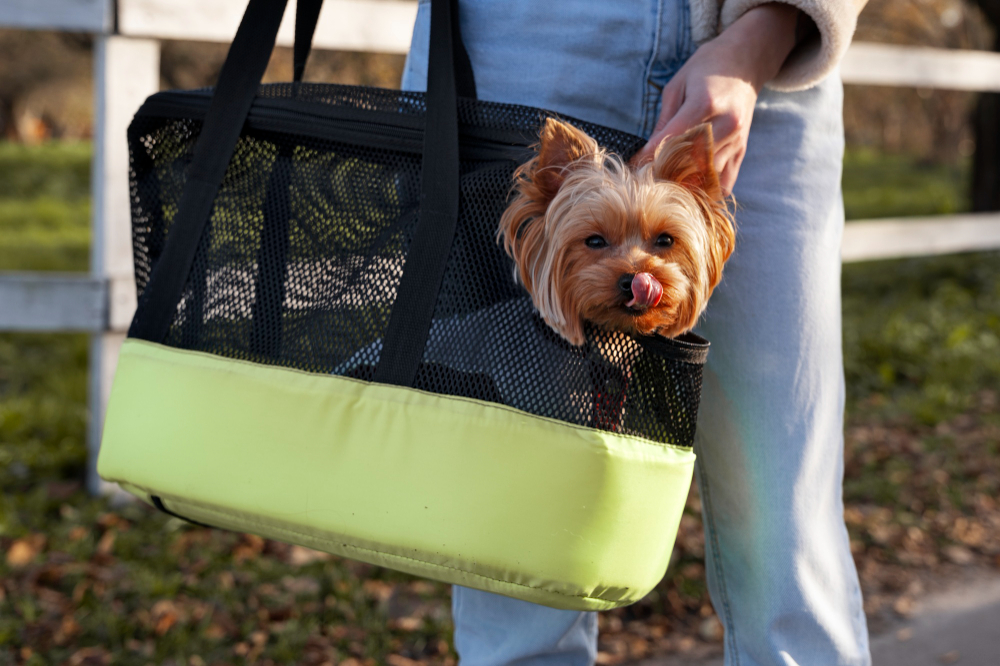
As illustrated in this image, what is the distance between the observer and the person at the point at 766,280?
150 centimetres

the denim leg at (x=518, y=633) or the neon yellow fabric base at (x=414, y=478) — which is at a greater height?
the neon yellow fabric base at (x=414, y=478)

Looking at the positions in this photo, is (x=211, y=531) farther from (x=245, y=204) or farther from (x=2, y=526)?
(x=245, y=204)

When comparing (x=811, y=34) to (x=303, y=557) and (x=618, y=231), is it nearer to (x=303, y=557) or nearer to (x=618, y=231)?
(x=618, y=231)

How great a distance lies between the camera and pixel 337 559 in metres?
2.95

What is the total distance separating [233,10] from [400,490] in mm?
2419

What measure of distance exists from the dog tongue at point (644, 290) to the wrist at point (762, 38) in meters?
0.42

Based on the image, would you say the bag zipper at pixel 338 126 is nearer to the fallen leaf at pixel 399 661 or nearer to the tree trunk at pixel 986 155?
the fallen leaf at pixel 399 661

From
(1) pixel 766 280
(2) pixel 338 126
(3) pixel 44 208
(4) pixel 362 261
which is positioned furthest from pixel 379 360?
(3) pixel 44 208

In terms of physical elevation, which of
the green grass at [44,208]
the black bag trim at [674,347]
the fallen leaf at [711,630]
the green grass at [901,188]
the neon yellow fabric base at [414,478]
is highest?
the black bag trim at [674,347]

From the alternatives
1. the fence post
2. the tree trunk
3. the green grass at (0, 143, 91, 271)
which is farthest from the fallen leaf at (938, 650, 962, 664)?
the tree trunk

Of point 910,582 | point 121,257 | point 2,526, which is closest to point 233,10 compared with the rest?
point 121,257

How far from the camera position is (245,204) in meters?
1.60

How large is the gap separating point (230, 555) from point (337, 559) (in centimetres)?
38

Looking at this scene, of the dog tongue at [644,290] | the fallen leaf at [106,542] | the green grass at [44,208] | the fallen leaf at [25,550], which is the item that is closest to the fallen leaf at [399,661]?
the fallen leaf at [106,542]
